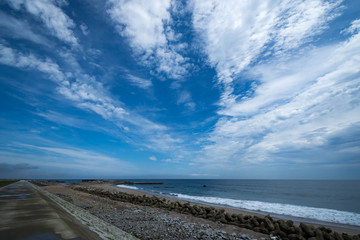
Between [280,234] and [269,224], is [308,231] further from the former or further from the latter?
[269,224]

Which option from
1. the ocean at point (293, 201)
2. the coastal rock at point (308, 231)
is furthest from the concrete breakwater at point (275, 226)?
the ocean at point (293, 201)

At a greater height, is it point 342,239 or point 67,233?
point 67,233

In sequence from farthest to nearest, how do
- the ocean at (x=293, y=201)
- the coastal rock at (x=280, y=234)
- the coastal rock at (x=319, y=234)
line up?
the ocean at (x=293, y=201), the coastal rock at (x=280, y=234), the coastal rock at (x=319, y=234)

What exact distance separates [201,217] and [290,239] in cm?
625

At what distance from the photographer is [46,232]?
16.3 feet

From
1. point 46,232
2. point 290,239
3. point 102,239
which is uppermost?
point 46,232

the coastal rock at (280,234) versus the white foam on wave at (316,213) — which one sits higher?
the coastal rock at (280,234)

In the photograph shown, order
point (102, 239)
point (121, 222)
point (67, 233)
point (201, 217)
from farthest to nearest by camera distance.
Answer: point (201, 217) → point (121, 222) → point (102, 239) → point (67, 233)

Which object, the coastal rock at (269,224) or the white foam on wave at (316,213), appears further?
the white foam on wave at (316,213)

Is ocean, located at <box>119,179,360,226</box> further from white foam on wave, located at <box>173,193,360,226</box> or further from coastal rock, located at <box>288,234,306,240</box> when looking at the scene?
coastal rock, located at <box>288,234,306,240</box>

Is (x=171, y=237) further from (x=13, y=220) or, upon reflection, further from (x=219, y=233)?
(x=13, y=220)

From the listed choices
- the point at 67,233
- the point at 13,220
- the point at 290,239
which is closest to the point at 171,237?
the point at 67,233

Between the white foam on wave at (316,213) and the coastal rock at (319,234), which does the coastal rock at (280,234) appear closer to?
the coastal rock at (319,234)

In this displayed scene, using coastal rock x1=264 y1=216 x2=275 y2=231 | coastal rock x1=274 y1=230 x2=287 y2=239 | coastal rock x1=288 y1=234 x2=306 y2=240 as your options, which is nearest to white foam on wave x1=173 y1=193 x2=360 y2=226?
coastal rock x1=264 y1=216 x2=275 y2=231
